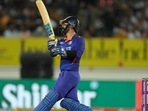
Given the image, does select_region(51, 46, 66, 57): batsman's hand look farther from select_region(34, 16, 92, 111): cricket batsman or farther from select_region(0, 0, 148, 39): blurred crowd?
select_region(0, 0, 148, 39): blurred crowd

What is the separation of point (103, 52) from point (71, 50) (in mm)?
12372

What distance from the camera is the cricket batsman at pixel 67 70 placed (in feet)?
36.5

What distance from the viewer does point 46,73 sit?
19.1 metres

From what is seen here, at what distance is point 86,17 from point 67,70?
1319 centimetres

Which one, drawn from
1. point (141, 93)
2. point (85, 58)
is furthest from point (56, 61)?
point (141, 93)

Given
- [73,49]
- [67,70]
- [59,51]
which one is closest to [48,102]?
[67,70]

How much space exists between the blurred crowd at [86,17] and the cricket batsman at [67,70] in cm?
1231

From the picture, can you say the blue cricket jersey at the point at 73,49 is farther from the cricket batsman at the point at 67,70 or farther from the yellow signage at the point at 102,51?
the yellow signage at the point at 102,51

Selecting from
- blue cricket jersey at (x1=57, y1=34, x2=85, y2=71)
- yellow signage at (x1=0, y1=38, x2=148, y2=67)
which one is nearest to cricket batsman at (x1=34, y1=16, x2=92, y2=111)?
blue cricket jersey at (x1=57, y1=34, x2=85, y2=71)

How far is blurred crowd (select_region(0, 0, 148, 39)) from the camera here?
78.4ft

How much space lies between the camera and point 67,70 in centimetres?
1120

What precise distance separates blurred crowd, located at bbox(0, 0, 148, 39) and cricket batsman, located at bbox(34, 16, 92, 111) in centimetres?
1231

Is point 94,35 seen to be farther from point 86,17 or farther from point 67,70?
point 67,70

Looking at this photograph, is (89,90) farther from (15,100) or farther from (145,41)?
(145,41)
